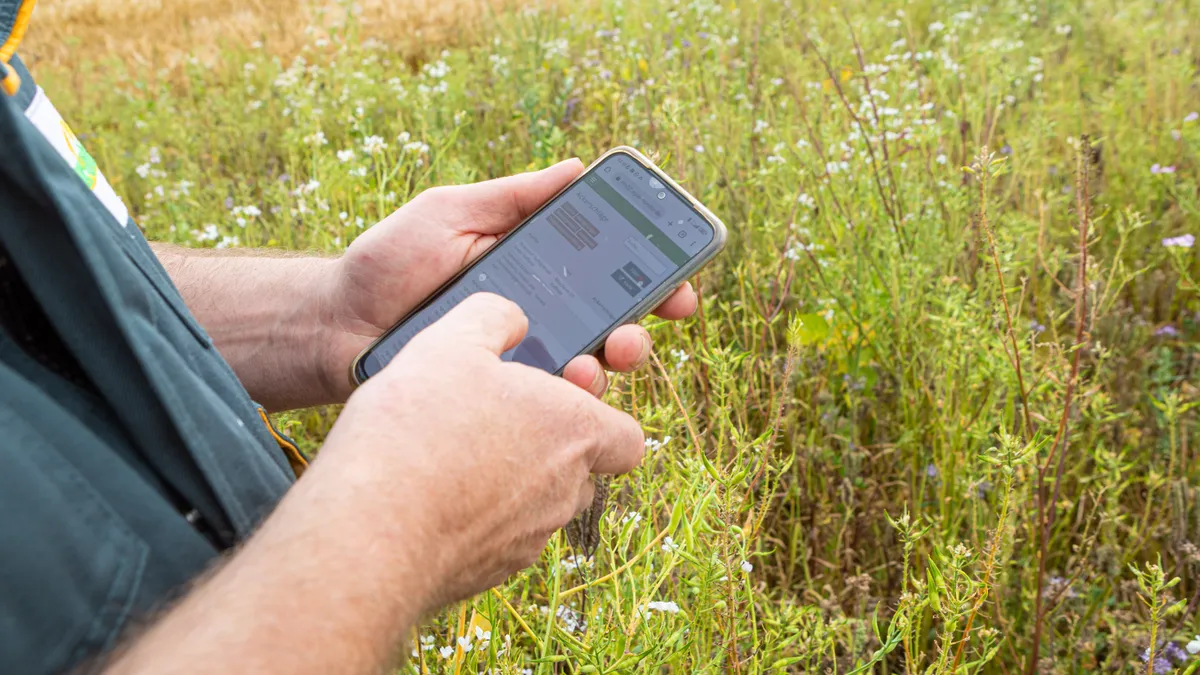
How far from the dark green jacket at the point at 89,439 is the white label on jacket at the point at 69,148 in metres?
0.12

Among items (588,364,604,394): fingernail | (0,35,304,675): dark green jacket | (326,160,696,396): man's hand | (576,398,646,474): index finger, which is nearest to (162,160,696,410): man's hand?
(326,160,696,396): man's hand

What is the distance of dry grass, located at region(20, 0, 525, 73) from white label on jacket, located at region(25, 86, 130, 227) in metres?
4.90

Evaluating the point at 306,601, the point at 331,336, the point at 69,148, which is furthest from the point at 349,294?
the point at 306,601

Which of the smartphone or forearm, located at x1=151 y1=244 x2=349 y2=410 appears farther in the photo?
forearm, located at x1=151 y1=244 x2=349 y2=410

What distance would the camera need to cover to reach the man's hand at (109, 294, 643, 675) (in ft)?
2.29

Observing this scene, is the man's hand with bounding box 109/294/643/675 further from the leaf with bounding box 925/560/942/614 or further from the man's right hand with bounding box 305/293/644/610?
the leaf with bounding box 925/560/942/614

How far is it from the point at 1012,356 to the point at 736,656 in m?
0.83

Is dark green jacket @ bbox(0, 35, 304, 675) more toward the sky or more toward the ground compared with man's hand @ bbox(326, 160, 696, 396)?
more toward the sky

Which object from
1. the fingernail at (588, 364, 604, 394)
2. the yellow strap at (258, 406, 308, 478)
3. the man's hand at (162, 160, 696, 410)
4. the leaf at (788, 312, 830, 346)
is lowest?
the leaf at (788, 312, 830, 346)

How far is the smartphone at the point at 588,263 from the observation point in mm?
1324

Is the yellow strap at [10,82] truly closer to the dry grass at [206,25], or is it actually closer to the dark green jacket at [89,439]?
the dark green jacket at [89,439]

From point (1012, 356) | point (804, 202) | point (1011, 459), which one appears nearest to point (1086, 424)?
point (1012, 356)

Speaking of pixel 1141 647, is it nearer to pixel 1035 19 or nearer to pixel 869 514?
pixel 869 514

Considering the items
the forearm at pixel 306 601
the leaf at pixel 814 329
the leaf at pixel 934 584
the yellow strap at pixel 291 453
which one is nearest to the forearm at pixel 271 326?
the yellow strap at pixel 291 453
